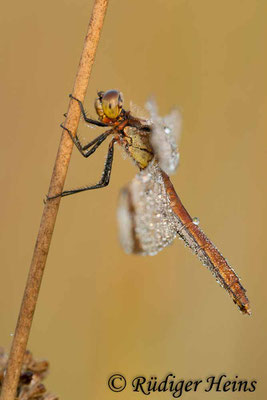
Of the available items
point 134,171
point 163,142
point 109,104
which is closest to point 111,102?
point 109,104

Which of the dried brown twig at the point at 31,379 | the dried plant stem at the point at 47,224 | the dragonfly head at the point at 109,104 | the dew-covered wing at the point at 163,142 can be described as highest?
the dragonfly head at the point at 109,104

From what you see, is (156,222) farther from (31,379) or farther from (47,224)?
(31,379)

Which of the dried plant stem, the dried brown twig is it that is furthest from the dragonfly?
the dried brown twig

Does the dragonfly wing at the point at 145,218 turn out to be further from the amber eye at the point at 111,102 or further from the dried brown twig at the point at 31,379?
the dried brown twig at the point at 31,379

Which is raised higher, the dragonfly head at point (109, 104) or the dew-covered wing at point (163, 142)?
the dragonfly head at point (109, 104)

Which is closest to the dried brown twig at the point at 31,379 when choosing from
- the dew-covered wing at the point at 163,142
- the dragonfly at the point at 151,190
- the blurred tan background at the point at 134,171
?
the dragonfly at the point at 151,190

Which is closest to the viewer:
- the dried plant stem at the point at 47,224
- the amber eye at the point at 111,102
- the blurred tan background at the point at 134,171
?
the dried plant stem at the point at 47,224

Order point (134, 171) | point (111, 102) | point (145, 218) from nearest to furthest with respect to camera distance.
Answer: point (111, 102) < point (145, 218) < point (134, 171)

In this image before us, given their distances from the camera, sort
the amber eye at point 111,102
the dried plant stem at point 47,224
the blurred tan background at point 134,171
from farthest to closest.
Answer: the blurred tan background at point 134,171, the amber eye at point 111,102, the dried plant stem at point 47,224
